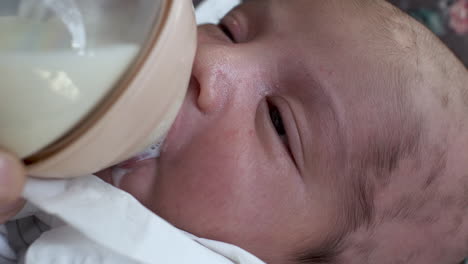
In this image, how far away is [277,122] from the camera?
0.94 meters

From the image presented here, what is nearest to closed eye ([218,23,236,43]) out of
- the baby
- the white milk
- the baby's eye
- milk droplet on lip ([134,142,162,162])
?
the baby

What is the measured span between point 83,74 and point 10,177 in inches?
5.7

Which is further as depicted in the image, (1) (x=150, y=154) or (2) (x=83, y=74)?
(1) (x=150, y=154)

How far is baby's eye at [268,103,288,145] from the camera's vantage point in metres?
0.93

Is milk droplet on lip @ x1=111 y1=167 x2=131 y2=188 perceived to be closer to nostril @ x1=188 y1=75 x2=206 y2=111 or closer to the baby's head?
the baby's head

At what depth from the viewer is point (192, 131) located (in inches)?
33.6

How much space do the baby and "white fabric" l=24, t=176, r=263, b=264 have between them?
0.21 ft

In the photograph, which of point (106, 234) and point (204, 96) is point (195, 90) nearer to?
point (204, 96)

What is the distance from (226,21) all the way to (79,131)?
609 millimetres

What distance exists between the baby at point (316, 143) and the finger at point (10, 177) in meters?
0.30

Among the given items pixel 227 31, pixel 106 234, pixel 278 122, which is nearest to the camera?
pixel 106 234

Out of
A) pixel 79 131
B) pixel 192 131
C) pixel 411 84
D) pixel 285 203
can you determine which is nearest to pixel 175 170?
pixel 192 131

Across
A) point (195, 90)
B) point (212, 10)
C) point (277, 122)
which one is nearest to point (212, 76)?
point (195, 90)

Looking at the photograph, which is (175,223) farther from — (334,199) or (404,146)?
(404,146)
